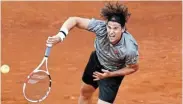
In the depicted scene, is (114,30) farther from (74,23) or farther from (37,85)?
(37,85)

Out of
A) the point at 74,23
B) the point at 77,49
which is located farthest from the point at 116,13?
the point at 77,49

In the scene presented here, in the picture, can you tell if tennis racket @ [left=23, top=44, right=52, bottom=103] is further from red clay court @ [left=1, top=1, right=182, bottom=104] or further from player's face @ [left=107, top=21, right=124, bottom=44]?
red clay court @ [left=1, top=1, right=182, bottom=104]

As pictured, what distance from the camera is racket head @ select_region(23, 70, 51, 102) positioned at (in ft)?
19.5

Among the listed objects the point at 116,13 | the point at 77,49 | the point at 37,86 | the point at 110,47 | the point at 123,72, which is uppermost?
the point at 116,13

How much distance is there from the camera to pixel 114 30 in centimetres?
571

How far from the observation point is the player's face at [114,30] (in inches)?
225

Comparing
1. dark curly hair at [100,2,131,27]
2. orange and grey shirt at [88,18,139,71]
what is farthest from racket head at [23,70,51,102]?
dark curly hair at [100,2,131,27]

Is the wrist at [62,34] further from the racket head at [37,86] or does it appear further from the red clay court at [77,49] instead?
the red clay court at [77,49]

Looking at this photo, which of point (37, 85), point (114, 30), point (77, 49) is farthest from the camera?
point (77, 49)

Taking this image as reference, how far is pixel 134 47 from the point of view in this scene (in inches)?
231

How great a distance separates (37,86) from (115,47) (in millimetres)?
1060

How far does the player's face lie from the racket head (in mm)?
853

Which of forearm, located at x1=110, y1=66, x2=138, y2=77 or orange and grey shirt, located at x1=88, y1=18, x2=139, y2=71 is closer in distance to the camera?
orange and grey shirt, located at x1=88, y1=18, x2=139, y2=71

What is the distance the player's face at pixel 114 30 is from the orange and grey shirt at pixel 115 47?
14 cm
